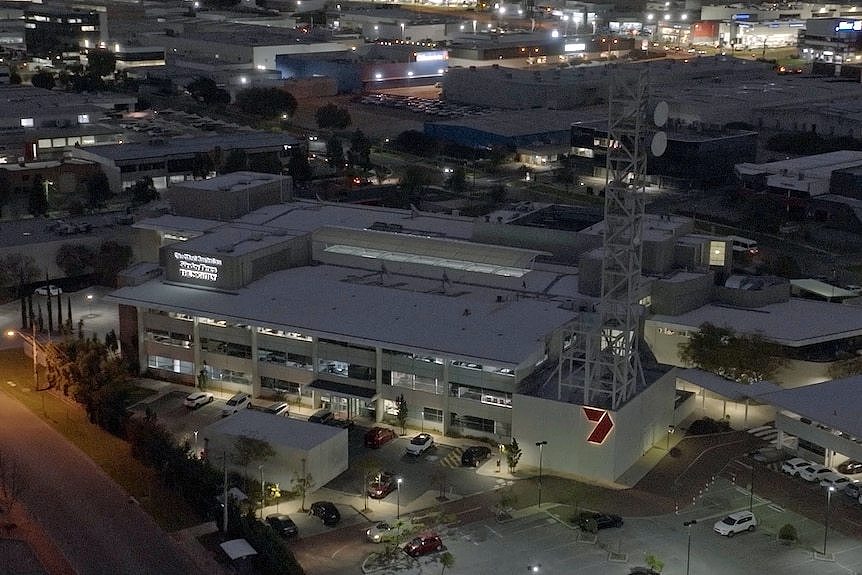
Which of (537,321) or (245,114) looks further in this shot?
(245,114)

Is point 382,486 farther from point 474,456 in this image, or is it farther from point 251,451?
point 251,451

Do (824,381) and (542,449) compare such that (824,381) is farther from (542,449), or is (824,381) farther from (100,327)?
(100,327)

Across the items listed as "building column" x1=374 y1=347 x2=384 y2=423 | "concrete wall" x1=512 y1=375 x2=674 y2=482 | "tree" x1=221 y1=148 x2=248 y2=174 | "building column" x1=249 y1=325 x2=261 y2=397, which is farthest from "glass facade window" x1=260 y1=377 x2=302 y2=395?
"tree" x1=221 y1=148 x2=248 y2=174

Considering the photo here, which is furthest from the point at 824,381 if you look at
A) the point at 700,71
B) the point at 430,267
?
the point at 700,71

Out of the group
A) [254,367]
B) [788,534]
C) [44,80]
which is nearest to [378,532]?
[788,534]

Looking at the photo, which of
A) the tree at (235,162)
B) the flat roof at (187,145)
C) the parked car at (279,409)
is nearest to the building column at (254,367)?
the parked car at (279,409)

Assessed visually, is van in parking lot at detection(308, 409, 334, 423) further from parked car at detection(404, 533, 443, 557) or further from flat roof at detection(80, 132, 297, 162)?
flat roof at detection(80, 132, 297, 162)

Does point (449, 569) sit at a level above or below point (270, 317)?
below
